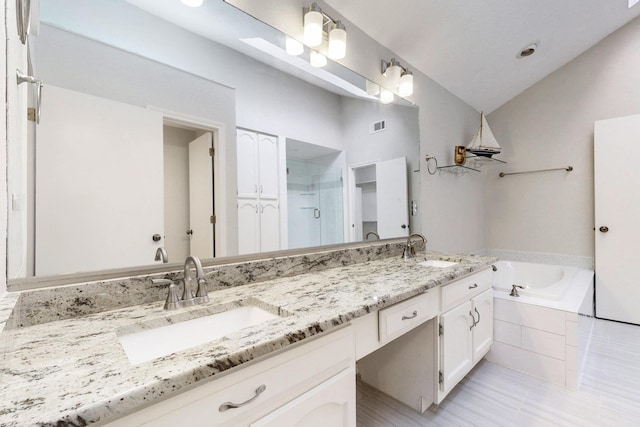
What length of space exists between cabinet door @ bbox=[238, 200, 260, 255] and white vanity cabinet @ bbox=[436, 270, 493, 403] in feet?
3.21

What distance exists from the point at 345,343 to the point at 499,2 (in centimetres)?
244

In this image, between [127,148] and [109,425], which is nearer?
[109,425]

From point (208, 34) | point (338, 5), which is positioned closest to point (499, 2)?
point (338, 5)

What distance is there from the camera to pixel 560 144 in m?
2.99

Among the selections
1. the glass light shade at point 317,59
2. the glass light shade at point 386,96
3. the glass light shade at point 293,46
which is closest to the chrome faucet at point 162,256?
the glass light shade at point 293,46

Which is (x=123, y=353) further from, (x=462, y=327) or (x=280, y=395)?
(x=462, y=327)

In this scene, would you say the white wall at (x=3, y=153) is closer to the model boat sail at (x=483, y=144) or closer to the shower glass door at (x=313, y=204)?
the shower glass door at (x=313, y=204)

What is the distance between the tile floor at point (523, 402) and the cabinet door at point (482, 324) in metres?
0.20

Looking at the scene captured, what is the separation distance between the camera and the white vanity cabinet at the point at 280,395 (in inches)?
22.5

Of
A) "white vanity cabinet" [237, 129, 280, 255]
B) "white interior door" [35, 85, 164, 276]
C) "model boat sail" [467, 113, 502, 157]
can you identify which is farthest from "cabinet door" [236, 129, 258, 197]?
"model boat sail" [467, 113, 502, 157]

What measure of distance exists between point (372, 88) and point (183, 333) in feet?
6.14

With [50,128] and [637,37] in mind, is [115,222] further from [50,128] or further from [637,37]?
[637,37]

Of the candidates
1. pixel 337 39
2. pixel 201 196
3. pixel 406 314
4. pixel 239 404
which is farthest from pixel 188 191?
pixel 337 39

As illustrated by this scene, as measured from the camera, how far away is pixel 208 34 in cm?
126
